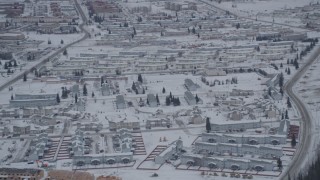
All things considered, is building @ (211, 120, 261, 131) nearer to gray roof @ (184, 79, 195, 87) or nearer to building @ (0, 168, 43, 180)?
gray roof @ (184, 79, 195, 87)

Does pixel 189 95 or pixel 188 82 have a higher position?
pixel 188 82

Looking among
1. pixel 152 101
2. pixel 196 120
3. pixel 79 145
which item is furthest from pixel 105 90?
pixel 79 145

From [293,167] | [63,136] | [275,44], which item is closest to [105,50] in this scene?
[275,44]

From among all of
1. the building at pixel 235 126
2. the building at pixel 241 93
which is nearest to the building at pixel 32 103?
the building at pixel 235 126

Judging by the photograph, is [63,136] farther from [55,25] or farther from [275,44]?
[55,25]

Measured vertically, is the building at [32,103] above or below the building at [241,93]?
below

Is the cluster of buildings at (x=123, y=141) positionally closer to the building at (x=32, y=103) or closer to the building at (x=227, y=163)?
the building at (x=227, y=163)

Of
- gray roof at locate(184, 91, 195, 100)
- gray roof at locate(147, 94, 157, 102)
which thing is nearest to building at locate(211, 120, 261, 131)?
gray roof at locate(184, 91, 195, 100)

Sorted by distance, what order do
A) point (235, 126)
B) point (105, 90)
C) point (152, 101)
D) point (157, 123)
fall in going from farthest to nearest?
point (105, 90), point (152, 101), point (157, 123), point (235, 126)

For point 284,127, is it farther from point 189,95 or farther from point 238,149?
point 189,95
